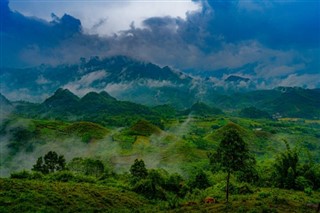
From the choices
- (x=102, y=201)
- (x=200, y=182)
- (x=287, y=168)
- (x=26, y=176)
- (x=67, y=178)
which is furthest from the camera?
(x=200, y=182)

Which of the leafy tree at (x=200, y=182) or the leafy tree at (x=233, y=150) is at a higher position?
the leafy tree at (x=233, y=150)

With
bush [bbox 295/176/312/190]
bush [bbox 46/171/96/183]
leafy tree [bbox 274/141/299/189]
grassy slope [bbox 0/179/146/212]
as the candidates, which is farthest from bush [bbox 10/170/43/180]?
bush [bbox 295/176/312/190]

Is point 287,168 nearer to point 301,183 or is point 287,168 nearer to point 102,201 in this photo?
point 301,183

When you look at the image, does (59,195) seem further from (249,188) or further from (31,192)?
(249,188)

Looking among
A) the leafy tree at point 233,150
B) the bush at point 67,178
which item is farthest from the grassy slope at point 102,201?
the bush at point 67,178

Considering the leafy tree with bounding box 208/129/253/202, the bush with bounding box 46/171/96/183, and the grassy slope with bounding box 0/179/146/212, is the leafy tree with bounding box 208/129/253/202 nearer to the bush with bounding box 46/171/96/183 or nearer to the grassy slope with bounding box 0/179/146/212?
the grassy slope with bounding box 0/179/146/212

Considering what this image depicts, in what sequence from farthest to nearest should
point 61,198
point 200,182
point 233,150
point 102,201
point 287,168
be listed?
1. point 200,182
2. point 287,168
3. point 102,201
4. point 61,198
5. point 233,150

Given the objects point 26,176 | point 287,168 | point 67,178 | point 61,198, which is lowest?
point 61,198

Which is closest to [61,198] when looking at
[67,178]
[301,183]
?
[67,178]

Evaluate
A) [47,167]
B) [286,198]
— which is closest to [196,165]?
[47,167]

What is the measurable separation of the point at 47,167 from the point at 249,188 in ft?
229

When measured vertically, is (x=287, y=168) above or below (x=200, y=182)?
above

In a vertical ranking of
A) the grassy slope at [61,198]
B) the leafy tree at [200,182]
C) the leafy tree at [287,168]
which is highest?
the leafy tree at [287,168]

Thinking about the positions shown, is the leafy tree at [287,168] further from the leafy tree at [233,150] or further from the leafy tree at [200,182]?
the leafy tree at [233,150]
